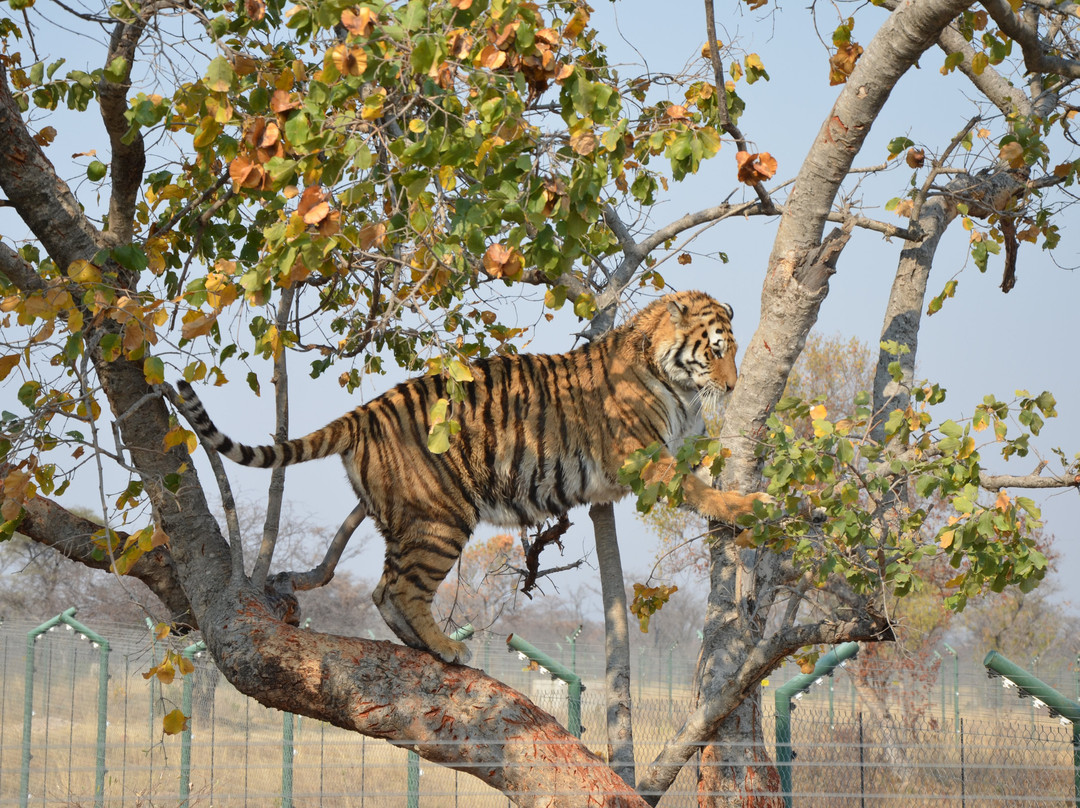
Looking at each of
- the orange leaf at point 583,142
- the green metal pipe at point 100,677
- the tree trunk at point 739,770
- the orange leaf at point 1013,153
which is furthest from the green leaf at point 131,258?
the green metal pipe at point 100,677

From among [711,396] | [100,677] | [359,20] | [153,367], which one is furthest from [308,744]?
[359,20]

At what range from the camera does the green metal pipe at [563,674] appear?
19.6ft

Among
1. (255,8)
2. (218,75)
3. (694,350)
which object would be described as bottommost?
(694,350)

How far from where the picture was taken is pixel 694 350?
5020 mm

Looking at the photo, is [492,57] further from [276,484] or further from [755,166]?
[276,484]

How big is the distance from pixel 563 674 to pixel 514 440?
7.30 feet

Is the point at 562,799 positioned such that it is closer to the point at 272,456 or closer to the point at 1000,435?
the point at 272,456

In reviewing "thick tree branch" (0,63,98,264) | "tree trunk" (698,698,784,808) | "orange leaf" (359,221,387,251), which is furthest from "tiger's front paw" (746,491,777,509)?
"thick tree branch" (0,63,98,264)

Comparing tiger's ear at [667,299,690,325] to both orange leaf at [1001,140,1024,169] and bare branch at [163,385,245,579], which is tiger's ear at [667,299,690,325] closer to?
orange leaf at [1001,140,1024,169]

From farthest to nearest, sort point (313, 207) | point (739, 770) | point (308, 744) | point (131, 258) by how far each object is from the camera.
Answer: point (308, 744) < point (739, 770) < point (131, 258) < point (313, 207)

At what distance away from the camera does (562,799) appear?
3.80 m

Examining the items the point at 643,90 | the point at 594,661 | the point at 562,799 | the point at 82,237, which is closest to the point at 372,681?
the point at 562,799

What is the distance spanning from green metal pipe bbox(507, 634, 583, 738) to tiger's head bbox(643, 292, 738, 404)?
1.90 m

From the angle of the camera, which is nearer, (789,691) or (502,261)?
(502,261)
